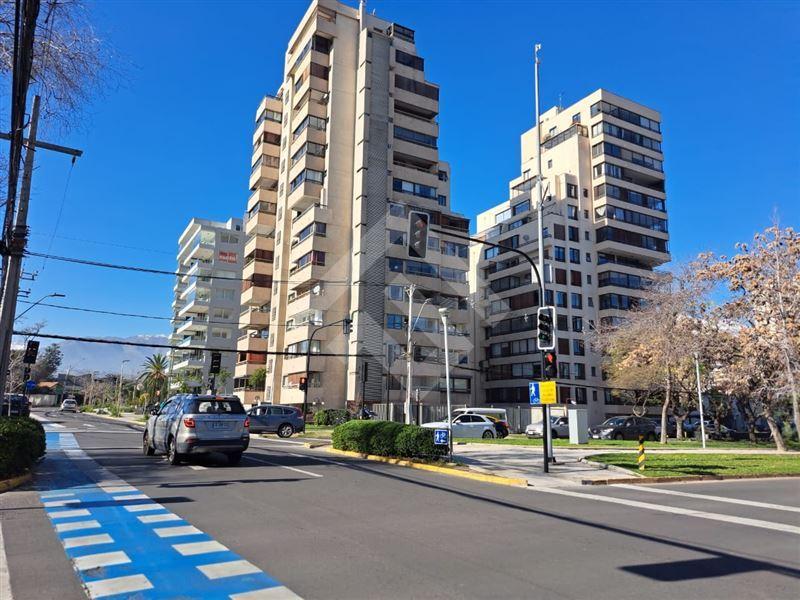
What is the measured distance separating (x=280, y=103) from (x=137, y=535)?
64.7m

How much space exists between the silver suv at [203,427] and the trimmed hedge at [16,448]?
3189mm

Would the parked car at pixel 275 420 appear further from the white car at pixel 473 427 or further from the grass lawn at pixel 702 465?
the grass lawn at pixel 702 465

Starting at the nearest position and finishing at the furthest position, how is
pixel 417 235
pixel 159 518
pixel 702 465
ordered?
pixel 159 518, pixel 417 235, pixel 702 465

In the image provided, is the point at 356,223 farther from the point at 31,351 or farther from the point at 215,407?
the point at 215,407

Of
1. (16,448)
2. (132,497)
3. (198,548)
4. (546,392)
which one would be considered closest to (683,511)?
(546,392)

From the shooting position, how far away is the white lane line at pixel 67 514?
27.2ft

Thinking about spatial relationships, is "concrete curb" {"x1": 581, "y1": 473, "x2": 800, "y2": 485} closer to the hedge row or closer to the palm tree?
the hedge row

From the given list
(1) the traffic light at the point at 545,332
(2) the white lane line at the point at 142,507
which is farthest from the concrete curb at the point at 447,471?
(2) the white lane line at the point at 142,507

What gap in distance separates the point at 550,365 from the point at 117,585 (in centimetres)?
1328

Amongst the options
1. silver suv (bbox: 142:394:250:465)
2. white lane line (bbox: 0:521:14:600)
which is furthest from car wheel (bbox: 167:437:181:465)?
white lane line (bbox: 0:521:14:600)

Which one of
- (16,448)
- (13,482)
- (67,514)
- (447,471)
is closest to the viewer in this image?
(67,514)

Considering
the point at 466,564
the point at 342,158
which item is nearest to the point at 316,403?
the point at 342,158

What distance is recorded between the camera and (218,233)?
268 ft

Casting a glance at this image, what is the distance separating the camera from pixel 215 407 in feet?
49.2
